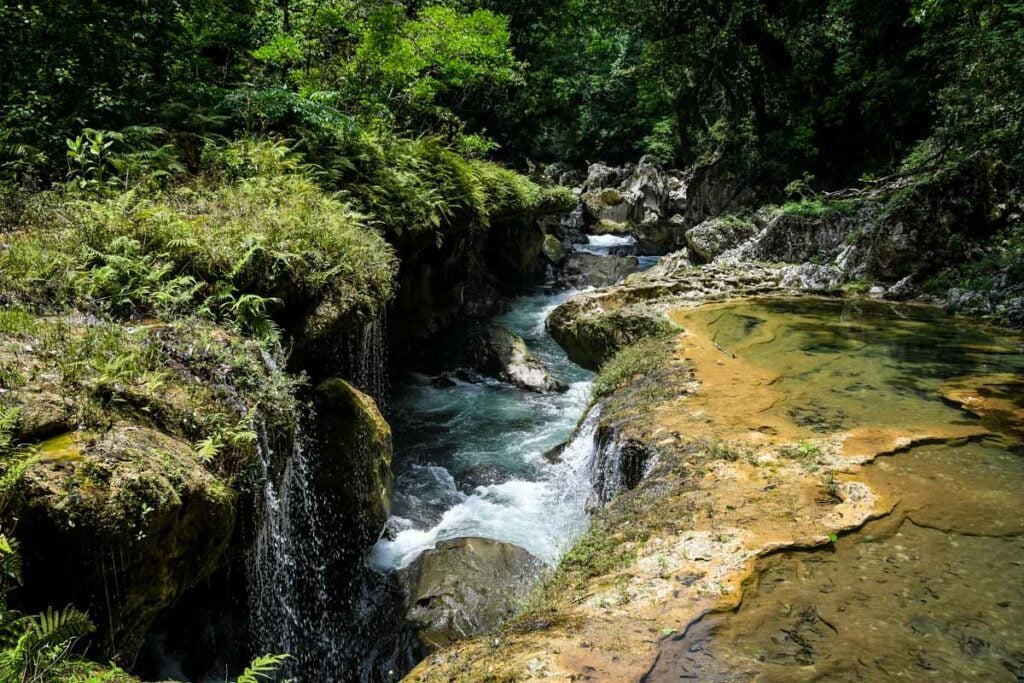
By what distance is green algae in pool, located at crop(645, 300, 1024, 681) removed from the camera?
3248 millimetres

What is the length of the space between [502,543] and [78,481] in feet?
15.2

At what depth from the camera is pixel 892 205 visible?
13258 millimetres

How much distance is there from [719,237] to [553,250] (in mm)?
7176

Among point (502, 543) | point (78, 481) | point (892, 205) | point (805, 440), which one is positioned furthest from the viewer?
point (892, 205)

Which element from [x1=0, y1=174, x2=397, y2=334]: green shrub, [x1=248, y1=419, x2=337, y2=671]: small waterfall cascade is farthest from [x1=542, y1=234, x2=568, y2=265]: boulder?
[x1=248, y1=419, x2=337, y2=671]: small waterfall cascade

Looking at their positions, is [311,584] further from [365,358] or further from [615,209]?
[615,209]

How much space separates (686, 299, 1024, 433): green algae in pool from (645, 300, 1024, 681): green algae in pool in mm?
47

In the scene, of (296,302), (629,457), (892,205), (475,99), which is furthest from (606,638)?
(475,99)

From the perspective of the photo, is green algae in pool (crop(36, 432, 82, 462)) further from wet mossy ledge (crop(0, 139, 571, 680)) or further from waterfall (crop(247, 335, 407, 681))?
waterfall (crop(247, 335, 407, 681))

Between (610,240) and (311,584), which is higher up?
(610,240)

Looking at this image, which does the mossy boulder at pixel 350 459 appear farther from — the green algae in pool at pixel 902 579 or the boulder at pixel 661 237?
the boulder at pixel 661 237

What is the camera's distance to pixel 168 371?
438 cm

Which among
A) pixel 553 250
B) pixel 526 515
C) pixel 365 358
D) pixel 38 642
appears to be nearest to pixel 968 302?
pixel 526 515

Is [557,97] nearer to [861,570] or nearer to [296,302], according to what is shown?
[296,302]
